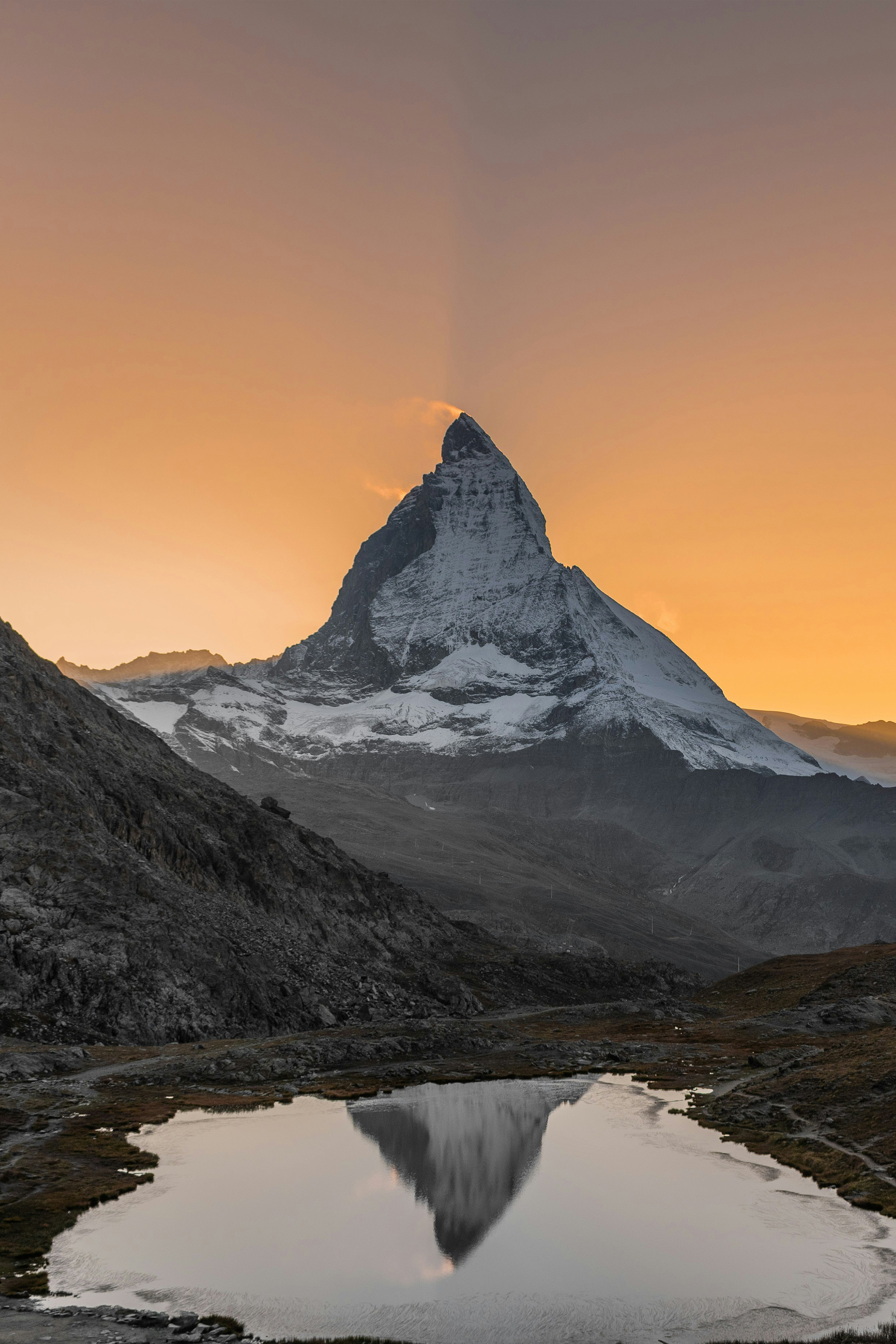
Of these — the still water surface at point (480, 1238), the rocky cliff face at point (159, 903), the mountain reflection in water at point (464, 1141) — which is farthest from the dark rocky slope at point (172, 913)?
the still water surface at point (480, 1238)

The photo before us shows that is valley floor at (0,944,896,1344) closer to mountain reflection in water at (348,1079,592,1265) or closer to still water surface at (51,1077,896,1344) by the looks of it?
still water surface at (51,1077,896,1344)

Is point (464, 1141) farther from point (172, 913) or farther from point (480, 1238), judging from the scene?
point (172, 913)

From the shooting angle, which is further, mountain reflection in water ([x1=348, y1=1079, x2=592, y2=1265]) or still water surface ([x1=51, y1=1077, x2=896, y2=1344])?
mountain reflection in water ([x1=348, y1=1079, x2=592, y2=1265])

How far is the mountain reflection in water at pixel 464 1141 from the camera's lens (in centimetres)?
5541

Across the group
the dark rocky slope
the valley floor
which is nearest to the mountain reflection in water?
the valley floor

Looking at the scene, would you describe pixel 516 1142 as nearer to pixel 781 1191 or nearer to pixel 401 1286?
pixel 781 1191

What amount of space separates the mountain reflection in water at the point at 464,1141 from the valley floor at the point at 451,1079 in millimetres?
5949

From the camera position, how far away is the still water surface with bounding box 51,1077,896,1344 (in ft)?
132

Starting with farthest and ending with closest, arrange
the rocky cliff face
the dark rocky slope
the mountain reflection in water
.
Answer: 1. the dark rocky slope
2. the rocky cliff face
3. the mountain reflection in water

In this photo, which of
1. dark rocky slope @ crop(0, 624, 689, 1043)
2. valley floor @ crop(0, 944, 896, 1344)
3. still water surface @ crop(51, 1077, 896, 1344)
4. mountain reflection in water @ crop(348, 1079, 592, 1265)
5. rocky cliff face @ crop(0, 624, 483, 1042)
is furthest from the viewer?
dark rocky slope @ crop(0, 624, 689, 1043)

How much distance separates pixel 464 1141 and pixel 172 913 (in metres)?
61.6

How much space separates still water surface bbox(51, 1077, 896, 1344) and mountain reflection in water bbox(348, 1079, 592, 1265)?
26cm

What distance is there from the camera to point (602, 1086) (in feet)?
322

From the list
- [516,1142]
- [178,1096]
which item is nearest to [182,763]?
[178,1096]
